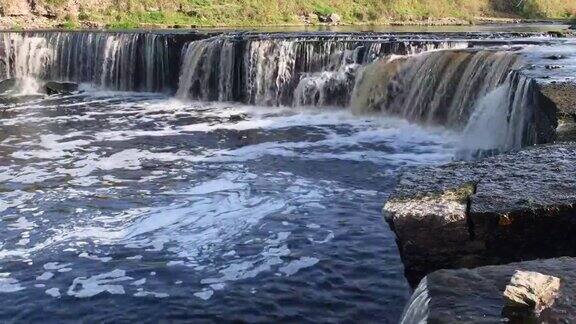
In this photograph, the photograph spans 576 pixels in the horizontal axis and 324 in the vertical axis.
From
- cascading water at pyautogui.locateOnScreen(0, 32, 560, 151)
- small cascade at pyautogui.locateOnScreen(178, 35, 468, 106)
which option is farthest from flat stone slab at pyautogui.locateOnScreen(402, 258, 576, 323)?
small cascade at pyautogui.locateOnScreen(178, 35, 468, 106)

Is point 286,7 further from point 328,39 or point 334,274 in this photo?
point 334,274

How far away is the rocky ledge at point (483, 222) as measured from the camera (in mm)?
4875

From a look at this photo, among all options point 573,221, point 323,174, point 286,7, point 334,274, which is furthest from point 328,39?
point 286,7

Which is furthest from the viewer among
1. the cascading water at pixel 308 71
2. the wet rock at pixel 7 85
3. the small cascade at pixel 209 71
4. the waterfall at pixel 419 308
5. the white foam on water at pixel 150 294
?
the wet rock at pixel 7 85

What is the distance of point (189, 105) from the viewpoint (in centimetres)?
2206

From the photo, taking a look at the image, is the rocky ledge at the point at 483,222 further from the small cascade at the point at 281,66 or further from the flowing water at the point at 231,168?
the small cascade at the point at 281,66

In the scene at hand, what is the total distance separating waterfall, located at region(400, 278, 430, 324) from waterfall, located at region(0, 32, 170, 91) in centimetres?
2177

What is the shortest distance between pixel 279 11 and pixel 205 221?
40.4 meters

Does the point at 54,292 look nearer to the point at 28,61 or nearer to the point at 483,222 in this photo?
the point at 483,222

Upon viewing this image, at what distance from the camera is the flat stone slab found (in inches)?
131

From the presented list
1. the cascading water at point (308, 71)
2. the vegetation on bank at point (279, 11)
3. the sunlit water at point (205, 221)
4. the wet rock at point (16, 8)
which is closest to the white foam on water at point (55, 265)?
the sunlit water at point (205, 221)

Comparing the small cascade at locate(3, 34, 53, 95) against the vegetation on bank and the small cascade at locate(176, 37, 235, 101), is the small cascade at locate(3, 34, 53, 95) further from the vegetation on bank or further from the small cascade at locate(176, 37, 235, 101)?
the vegetation on bank

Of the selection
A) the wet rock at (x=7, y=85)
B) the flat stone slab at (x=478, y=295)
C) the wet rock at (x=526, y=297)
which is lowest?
the wet rock at (x=7, y=85)

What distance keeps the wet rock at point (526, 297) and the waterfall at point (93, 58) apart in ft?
73.6
